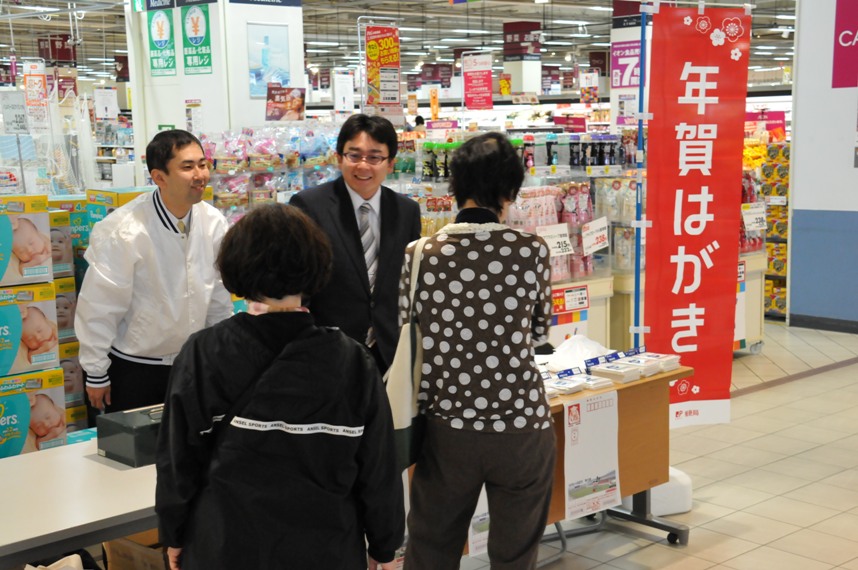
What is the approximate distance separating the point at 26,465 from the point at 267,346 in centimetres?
145

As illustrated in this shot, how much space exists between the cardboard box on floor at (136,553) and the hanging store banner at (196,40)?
460 centimetres

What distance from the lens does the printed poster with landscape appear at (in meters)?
3.80

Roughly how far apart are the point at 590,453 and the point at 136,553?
175 cm

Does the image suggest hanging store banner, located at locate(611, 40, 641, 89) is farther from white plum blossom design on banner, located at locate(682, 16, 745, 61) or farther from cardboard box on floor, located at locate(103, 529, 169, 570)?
cardboard box on floor, located at locate(103, 529, 169, 570)

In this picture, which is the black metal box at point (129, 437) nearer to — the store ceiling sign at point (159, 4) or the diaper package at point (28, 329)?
the diaper package at point (28, 329)

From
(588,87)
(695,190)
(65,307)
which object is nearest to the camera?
(65,307)

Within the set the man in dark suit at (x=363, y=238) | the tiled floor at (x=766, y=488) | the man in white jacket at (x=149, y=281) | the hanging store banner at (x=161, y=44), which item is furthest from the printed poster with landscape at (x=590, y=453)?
the hanging store banner at (x=161, y=44)

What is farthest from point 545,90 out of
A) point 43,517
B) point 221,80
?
point 43,517

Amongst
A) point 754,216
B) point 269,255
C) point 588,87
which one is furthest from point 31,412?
point 588,87

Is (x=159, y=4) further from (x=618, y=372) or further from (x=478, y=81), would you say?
(x=478, y=81)

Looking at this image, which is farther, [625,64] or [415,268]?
[625,64]

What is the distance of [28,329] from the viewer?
13.2 feet

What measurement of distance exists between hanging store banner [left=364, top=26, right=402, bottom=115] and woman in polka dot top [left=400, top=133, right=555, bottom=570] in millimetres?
2714

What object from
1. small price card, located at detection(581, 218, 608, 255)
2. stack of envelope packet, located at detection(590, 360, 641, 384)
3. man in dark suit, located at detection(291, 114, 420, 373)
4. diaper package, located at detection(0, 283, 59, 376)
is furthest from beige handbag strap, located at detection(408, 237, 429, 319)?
small price card, located at detection(581, 218, 608, 255)
